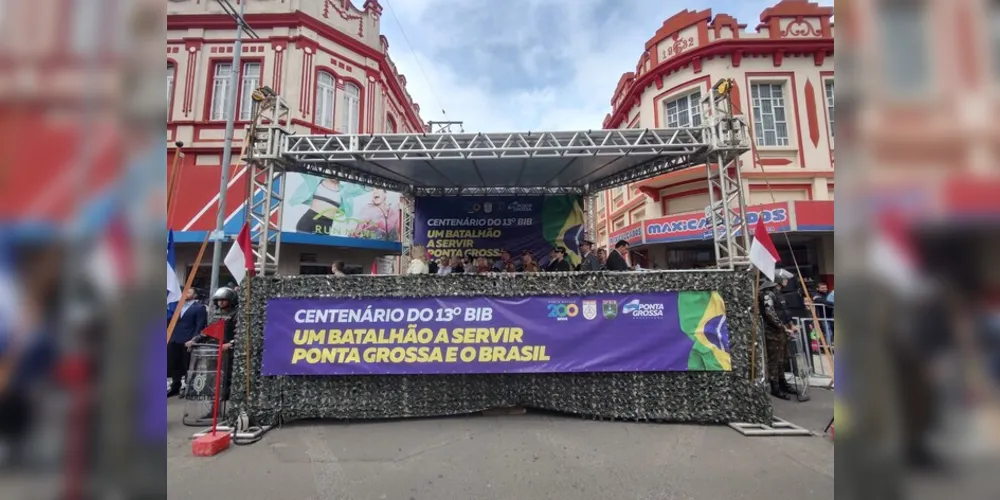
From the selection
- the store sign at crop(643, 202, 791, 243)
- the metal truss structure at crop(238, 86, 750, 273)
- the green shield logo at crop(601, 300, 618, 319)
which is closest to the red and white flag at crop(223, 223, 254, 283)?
the metal truss structure at crop(238, 86, 750, 273)

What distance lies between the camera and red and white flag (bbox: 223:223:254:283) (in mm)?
4824

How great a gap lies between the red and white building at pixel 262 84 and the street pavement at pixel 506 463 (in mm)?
7932

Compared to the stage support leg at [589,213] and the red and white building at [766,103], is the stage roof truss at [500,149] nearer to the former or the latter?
the stage support leg at [589,213]

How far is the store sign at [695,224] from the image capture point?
10.8 m

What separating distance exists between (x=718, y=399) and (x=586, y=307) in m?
1.90

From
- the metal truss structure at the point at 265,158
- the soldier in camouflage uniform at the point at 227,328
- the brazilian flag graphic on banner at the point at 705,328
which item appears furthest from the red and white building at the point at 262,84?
the brazilian flag graphic on banner at the point at 705,328

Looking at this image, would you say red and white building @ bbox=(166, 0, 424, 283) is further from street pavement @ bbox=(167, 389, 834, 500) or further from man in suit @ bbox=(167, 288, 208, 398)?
street pavement @ bbox=(167, 389, 834, 500)

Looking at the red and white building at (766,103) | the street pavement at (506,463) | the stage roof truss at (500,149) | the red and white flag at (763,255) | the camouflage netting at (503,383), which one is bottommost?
the street pavement at (506,463)

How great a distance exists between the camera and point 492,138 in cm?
631

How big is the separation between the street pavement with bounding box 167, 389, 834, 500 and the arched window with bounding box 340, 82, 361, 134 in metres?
10.8

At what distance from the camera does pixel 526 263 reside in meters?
8.15

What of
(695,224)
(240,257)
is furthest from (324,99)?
(695,224)
